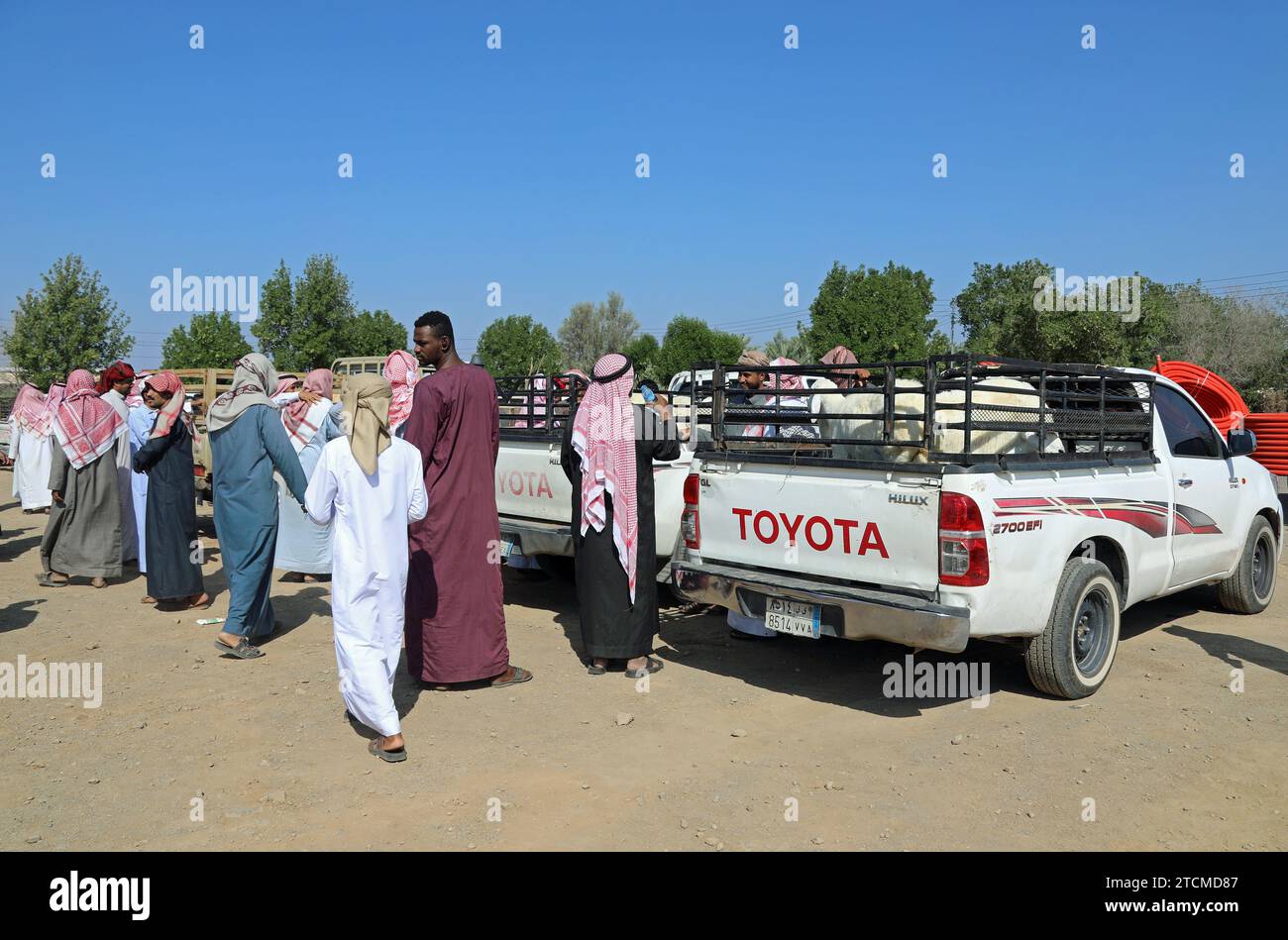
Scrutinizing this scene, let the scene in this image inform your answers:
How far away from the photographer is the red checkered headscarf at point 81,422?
891 centimetres

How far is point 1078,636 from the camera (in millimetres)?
5449

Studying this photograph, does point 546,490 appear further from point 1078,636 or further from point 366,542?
point 1078,636

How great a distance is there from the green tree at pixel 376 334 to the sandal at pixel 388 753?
42152 mm

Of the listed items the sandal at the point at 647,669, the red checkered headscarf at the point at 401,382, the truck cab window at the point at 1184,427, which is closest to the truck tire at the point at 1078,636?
the truck cab window at the point at 1184,427

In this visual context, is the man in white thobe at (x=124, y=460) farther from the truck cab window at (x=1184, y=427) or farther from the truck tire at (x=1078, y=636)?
the truck cab window at (x=1184, y=427)

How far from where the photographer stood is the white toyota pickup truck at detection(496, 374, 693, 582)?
22.9ft

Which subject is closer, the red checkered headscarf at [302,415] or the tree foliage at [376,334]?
the red checkered headscarf at [302,415]

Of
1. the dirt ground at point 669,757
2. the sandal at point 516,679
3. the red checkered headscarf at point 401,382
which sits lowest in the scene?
the dirt ground at point 669,757

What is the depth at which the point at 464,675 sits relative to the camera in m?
5.64

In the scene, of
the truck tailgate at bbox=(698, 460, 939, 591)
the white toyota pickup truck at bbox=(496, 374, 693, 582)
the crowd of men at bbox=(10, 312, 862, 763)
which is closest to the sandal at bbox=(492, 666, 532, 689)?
the crowd of men at bbox=(10, 312, 862, 763)

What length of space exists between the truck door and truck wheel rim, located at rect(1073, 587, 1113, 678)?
46.0 inches

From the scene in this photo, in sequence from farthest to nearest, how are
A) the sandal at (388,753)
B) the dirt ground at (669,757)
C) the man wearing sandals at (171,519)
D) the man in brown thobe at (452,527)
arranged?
the man wearing sandals at (171,519)
the man in brown thobe at (452,527)
the sandal at (388,753)
the dirt ground at (669,757)
